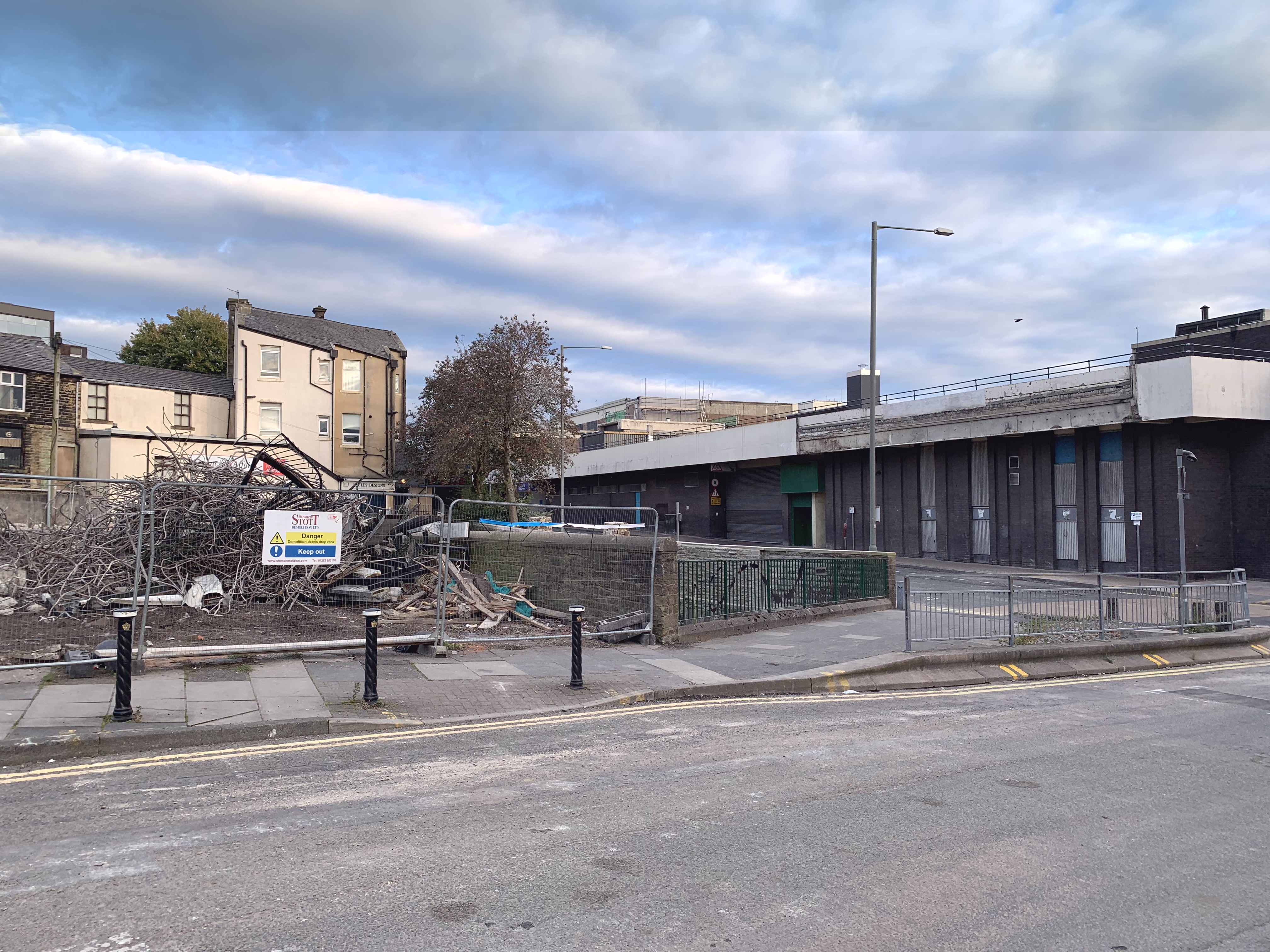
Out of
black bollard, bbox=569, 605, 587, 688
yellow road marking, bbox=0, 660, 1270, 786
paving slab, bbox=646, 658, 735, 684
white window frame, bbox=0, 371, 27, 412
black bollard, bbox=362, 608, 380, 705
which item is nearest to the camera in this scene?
yellow road marking, bbox=0, 660, 1270, 786

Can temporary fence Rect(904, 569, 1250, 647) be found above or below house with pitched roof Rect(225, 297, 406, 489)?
below

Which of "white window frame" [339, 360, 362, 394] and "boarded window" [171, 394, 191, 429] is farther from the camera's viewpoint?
"white window frame" [339, 360, 362, 394]

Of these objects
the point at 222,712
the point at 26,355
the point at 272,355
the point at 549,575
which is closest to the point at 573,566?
the point at 549,575

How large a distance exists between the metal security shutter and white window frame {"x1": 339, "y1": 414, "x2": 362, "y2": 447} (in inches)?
931

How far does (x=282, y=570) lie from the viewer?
14914mm

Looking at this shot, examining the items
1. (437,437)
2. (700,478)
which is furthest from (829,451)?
(437,437)

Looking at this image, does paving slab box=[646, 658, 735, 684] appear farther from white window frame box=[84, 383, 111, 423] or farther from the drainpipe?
white window frame box=[84, 383, 111, 423]

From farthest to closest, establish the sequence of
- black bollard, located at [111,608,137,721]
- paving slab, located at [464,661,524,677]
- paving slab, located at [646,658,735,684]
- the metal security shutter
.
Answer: the metal security shutter → paving slab, located at [646,658,735,684] → paving slab, located at [464,661,524,677] → black bollard, located at [111,608,137,721]

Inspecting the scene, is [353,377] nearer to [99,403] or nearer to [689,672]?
[99,403]

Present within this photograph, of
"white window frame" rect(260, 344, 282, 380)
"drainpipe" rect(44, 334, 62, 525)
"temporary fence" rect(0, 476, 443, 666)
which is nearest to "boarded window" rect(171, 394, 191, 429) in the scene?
"white window frame" rect(260, 344, 282, 380)

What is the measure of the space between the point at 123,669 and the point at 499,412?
3182 centimetres

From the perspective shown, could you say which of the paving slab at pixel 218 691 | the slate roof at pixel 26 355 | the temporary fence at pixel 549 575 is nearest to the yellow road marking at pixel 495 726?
the paving slab at pixel 218 691

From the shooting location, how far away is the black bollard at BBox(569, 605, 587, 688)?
36.1 ft

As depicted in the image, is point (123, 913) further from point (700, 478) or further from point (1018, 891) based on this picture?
point (700, 478)
